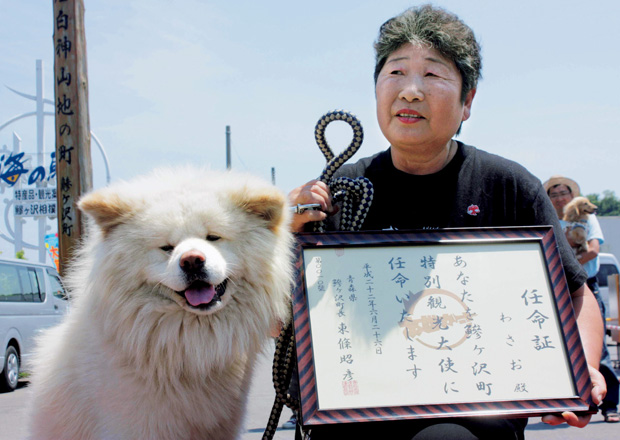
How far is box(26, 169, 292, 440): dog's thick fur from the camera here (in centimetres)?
198

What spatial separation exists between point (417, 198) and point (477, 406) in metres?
0.94

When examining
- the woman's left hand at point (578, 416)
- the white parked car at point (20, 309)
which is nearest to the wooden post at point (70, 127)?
the white parked car at point (20, 309)

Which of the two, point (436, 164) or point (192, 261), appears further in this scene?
point (436, 164)

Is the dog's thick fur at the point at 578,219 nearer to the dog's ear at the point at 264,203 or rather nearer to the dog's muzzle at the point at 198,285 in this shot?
the dog's ear at the point at 264,203

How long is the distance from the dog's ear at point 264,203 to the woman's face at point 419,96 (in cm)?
59

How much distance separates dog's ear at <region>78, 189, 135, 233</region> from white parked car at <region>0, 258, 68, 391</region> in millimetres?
6294

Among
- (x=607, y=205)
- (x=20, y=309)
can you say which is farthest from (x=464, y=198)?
(x=607, y=205)

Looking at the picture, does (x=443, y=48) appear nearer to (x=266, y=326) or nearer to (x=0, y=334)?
(x=266, y=326)

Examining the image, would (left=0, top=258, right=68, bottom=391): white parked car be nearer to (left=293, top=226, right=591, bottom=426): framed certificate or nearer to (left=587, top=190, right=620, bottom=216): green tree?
(left=293, top=226, right=591, bottom=426): framed certificate

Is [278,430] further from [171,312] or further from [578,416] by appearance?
[578,416]

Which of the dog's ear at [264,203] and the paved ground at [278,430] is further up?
the dog's ear at [264,203]

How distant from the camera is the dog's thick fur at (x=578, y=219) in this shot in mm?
5617

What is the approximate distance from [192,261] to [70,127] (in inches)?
225

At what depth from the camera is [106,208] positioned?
2066mm
